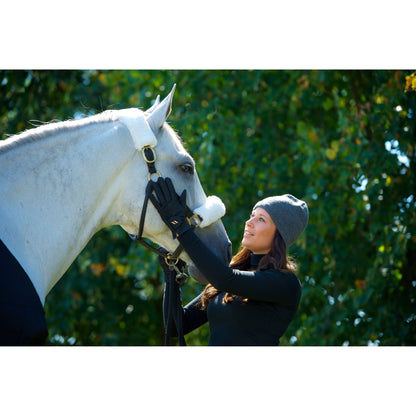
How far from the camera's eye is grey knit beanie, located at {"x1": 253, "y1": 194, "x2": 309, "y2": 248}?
3.00 metres

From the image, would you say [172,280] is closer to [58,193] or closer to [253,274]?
[253,274]

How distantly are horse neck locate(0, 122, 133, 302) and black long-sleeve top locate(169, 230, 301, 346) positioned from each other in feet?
1.55

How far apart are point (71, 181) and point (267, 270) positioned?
1.08 meters

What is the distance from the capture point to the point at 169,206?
2.79 m

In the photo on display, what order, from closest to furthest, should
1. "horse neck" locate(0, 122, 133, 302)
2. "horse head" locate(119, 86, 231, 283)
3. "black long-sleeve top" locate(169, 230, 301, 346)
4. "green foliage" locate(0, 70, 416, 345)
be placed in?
"horse neck" locate(0, 122, 133, 302), "black long-sleeve top" locate(169, 230, 301, 346), "horse head" locate(119, 86, 231, 283), "green foliage" locate(0, 70, 416, 345)

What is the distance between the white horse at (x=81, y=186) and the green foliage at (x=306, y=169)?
2.88 meters

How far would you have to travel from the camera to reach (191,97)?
8148 millimetres

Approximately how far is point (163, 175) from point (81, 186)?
0.42 metres

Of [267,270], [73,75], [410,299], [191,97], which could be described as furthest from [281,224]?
[73,75]

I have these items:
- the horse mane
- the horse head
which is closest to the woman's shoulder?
the horse head

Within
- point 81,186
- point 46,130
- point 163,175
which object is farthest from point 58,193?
point 163,175

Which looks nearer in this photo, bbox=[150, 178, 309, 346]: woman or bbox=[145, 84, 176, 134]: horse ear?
bbox=[150, 178, 309, 346]: woman

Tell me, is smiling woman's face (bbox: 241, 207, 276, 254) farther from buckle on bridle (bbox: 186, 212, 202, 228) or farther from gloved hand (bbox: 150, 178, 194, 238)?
gloved hand (bbox: 150, 178, 194, 238)

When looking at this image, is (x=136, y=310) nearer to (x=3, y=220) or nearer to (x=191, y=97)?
(x=191, y=97)
